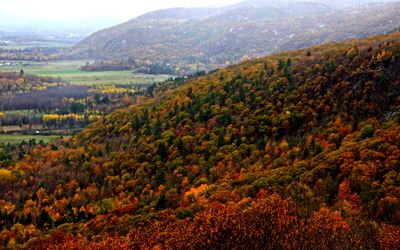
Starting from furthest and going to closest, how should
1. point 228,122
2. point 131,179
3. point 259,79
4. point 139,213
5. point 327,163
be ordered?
point 259,79 → point 228,122 → point 131,179 → point 139,213 → point 327,163

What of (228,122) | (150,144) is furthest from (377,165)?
(150,144)

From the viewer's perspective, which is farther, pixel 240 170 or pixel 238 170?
pixel 238 170

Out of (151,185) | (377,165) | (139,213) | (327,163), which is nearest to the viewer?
(377,165)

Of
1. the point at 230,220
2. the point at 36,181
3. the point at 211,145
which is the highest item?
the point at 230,220

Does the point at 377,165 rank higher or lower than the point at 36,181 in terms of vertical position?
higher

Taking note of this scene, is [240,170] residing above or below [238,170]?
above

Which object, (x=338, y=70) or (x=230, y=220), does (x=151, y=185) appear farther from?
(x=230, y=220)

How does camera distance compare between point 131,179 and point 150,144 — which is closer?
point 131,179
